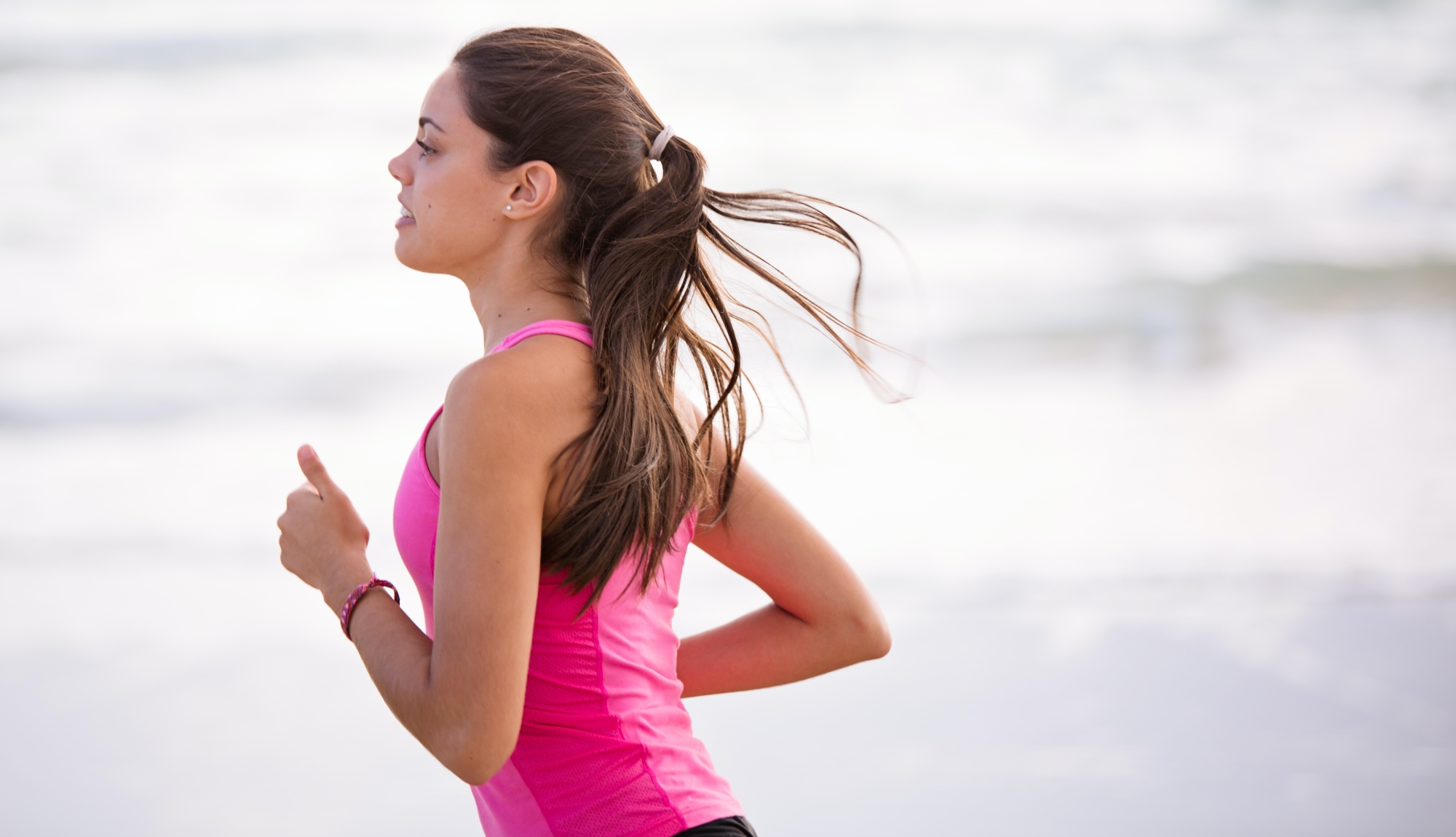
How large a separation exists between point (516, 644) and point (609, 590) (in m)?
0.15

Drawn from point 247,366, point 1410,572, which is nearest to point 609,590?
point 1410,572

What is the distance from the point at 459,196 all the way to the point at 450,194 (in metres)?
0.01

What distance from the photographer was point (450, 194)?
1.24 m

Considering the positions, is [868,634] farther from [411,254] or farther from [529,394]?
[411,254]

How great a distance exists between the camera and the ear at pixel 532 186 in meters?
1.24

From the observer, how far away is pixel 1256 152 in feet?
19.2

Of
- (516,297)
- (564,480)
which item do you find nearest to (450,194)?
(516,297)

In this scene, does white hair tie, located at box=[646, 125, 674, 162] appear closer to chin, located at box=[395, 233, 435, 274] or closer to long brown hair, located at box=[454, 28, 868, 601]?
long brown hair, located at box=[454, 28, 868, 601]

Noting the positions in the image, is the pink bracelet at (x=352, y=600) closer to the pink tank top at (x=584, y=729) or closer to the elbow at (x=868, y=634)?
the pink tank top at (x=584, y=729)

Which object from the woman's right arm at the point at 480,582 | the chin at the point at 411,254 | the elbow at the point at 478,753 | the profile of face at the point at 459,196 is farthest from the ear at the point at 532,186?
the elbow at the point at 478,753

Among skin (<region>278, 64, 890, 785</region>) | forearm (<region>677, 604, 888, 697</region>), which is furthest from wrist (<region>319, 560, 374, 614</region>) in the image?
forearm (<region>677, 604, 888, 697</region>)

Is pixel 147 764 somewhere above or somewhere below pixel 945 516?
below

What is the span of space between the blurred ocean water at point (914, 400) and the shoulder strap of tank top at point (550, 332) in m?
1.08

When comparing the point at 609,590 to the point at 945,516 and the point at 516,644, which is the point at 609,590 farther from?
the point at 945,516
